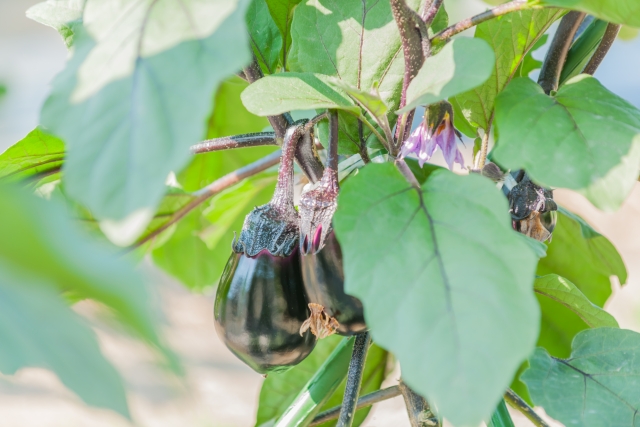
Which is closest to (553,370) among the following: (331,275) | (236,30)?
(331,275)

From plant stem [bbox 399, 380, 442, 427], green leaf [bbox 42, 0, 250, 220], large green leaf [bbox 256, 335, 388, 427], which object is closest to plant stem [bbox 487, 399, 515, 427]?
plant stem [bbox 399, 380, 442, 427]

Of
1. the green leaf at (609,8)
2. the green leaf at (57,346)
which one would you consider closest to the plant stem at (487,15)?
the green leaf at (609,8)

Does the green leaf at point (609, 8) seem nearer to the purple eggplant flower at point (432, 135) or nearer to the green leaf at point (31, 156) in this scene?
the purple eggplant flower at point (432, 135)

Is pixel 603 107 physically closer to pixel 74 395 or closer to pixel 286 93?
pixel 286 93

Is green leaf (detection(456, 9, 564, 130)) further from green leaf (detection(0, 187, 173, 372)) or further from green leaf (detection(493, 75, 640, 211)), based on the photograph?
green leaf (detection(0, 187, 173, 372))

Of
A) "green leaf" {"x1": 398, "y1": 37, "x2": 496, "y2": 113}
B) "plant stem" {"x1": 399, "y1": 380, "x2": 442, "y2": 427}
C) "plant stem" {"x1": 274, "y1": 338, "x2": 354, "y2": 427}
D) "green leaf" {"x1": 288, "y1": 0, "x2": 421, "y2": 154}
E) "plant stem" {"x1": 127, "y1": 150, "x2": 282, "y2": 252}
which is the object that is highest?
"green leaf" {"x1": 398, "y1": 37, "x2": 496, "y2": 113}

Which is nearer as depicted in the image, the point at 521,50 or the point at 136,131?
the point at 136,131
